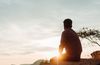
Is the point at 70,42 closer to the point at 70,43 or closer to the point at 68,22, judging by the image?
the point at 70,43

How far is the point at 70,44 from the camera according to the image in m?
8.39

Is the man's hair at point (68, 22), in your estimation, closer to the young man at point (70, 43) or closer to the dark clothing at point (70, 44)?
the young man at point (70, 43)

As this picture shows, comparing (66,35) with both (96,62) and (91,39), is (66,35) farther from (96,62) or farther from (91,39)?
(91,39)

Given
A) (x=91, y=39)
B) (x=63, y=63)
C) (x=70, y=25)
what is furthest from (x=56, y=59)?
(x=91, y=39)

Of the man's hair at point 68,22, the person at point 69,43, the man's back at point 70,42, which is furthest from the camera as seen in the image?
the man's hair at point 68,22

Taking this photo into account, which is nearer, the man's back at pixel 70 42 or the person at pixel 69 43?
the person at pixel 69 43

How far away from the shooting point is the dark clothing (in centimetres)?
826

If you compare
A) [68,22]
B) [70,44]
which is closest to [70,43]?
[70,44]

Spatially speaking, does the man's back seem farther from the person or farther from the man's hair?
the man's hair

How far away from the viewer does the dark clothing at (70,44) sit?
27.1 ft

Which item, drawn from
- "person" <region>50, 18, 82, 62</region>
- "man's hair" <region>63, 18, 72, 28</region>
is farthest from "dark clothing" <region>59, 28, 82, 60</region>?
"man's hair" <region>63, 18, 72, 28</region>

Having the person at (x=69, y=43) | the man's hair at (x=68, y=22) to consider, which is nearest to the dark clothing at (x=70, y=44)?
the person at (x=69, y=43)

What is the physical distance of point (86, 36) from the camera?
53.8 m

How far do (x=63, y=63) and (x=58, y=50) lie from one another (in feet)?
3.01
